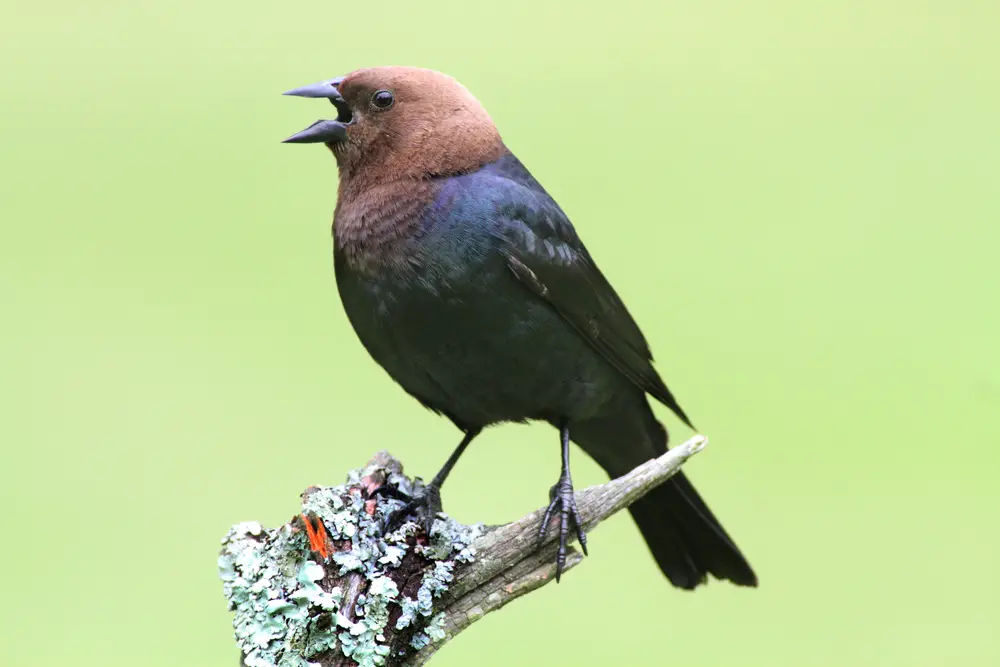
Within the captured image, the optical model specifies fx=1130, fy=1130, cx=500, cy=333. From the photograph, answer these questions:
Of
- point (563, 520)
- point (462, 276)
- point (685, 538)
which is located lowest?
point (685, 538)

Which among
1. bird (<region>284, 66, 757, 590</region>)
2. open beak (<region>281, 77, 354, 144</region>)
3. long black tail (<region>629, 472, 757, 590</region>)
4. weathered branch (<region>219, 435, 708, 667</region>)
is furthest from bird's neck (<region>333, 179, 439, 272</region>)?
long black tail (<region>629, 472, 757, 590</region>)

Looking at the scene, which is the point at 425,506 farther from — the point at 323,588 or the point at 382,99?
the point at 382,99

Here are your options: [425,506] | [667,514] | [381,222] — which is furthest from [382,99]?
[667,514]

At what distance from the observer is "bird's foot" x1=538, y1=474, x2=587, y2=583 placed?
2932 mm

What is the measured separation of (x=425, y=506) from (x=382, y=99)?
117 cm

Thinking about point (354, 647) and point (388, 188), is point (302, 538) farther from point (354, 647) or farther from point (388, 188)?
point (388, 188)

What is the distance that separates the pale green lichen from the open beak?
1013mm

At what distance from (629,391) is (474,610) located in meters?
0.93

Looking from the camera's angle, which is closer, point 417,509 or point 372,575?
point 372,575

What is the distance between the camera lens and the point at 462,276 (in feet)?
9.86

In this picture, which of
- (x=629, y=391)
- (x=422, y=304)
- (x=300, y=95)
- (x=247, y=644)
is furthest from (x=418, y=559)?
(x=300, y=95)

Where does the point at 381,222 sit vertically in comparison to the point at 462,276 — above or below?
above

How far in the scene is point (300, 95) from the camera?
10.6ft

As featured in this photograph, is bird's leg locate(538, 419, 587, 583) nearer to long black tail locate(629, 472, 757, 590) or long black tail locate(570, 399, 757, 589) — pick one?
long black tail locate(570, 399, 757, 589)
